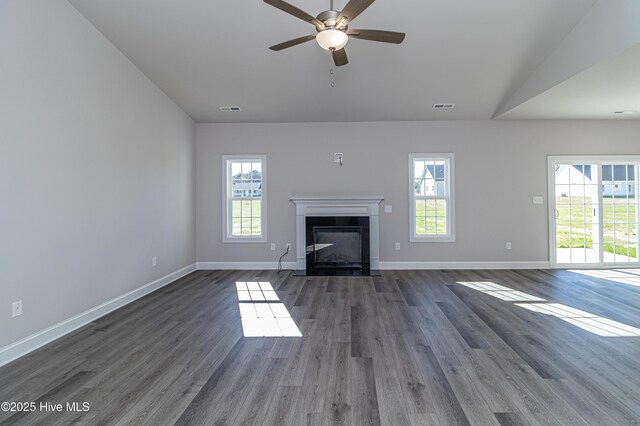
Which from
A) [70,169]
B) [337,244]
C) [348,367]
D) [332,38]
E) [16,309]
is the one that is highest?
[332,38]

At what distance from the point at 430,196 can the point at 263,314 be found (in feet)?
12.9

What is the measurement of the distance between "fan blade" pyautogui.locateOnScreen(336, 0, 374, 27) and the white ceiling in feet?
3.31

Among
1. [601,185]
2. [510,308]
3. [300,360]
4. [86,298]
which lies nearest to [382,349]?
[300,360]

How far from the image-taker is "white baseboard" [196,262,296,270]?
20.1ft

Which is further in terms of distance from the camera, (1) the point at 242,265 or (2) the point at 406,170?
(1) the point at 242,265

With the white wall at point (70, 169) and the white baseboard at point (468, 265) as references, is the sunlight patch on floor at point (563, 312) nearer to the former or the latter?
the white baseboard at point (468, 265)

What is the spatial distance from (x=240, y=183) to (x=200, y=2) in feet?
10.6

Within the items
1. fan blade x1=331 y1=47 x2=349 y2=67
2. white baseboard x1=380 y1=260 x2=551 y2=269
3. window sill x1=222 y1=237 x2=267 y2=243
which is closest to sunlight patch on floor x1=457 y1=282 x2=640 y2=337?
white baseboard x1=380 y1=260 x2=551 y2=269

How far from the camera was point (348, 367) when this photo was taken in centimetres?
241

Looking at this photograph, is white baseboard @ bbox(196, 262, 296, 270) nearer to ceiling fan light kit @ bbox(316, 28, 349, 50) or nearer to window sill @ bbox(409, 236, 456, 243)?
window sill @ bbox(409, 236, 456, 243)

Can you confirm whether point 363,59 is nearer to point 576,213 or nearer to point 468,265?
point 468,265

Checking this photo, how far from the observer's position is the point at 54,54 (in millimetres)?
3074

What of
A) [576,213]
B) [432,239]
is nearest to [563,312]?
[432,239]

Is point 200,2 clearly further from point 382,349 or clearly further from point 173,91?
point 382,349
